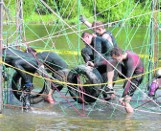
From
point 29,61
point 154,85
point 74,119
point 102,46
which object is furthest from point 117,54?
point 29,61

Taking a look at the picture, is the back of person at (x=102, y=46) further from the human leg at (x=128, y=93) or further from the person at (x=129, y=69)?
the human leg at (x=128, y=93)

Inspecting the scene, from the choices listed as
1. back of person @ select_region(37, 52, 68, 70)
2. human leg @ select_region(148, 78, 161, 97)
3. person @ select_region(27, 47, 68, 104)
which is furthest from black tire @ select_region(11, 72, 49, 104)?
human leg @ select_region(148, 78, 161, 97)

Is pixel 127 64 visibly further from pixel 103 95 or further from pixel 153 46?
pixel 153 46

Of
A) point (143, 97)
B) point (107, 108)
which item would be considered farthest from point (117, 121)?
point (143, 97)

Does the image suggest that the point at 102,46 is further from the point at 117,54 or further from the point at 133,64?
the point at 133,64

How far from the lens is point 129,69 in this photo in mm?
11453

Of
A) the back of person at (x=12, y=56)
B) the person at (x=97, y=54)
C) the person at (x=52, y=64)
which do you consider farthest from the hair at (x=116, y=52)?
the back of person at (x=12, y=56)

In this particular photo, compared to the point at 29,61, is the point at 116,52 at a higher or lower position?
higher

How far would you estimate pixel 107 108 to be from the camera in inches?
472

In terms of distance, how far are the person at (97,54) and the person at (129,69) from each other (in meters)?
0.31

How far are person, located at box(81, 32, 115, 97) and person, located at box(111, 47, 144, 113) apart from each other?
309mm

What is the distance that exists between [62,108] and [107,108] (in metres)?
0.92

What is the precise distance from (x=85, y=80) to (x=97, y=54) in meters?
0.59

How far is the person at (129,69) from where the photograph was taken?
37.3 ft
